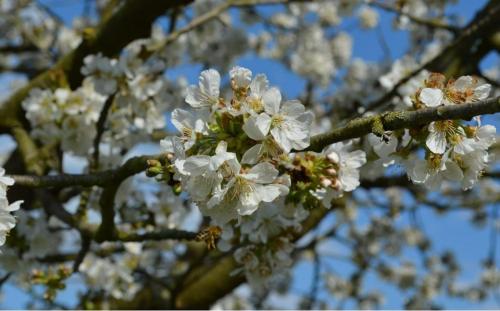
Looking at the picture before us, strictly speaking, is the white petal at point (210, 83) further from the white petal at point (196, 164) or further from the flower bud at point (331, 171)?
the flower bud at point (331, 171)

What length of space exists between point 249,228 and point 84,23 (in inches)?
169

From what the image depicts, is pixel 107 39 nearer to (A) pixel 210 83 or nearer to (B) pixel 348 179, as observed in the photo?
(A) pixel 210 83

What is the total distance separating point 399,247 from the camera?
274 inches

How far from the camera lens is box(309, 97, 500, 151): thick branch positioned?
1.16 metres

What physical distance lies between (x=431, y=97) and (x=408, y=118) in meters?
0.12

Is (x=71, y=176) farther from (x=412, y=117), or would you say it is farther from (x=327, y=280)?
(x=327, y=280)

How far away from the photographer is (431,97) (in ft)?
4.43

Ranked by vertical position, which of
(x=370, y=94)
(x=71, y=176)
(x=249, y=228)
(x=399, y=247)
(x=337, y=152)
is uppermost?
(x=71, y=176)

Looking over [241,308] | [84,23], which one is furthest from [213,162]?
[241,308]

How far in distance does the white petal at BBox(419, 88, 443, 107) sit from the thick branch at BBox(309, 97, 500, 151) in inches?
3.6

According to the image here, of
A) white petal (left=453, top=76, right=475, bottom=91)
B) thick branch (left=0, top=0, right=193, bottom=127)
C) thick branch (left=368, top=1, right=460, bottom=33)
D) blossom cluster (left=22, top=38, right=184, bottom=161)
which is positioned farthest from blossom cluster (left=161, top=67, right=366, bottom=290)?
thick branch (left=368, top=1, right=460, bottom=33)

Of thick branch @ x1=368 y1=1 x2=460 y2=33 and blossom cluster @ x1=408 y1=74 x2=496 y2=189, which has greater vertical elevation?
blossom cluster @ x1=408 y1=74 x2=496 y2=189

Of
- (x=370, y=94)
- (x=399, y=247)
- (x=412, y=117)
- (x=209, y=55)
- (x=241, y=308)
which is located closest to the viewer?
(x=412, y=117)

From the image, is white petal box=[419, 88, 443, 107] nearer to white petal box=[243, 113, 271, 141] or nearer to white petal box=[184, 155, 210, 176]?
white petal box=[243, 113, 271, 141]
